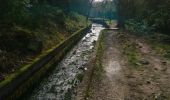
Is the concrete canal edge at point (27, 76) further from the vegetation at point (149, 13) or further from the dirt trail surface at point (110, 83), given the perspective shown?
the vegetation at point (149, 13)

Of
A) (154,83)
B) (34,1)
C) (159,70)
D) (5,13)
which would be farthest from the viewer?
(34,1)

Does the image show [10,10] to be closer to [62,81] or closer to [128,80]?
[62,81]

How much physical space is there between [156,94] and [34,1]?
1688 cm

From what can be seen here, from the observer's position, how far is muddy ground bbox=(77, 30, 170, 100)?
11786 mm

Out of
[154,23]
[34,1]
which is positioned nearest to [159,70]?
[34,1]

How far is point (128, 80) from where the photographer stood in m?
14.1

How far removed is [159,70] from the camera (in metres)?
16.4

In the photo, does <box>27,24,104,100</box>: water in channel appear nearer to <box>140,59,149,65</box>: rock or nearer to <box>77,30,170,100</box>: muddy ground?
<box>77,30,170,100</box>: muddy ground

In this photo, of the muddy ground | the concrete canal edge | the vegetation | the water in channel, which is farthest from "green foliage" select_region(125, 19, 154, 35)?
the concrete canal edge

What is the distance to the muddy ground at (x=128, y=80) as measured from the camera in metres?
11.8

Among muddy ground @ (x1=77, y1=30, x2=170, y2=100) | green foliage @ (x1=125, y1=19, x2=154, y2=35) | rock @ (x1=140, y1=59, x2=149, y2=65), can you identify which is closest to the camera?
muddy ground @ (x1=77, y1=30, x2=170, y2=100)

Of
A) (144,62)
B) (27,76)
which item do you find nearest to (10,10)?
(27,76)

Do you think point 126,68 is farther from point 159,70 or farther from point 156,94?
point 156,94

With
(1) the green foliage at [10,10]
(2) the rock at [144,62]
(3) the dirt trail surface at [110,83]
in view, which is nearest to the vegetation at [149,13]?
(2) the rock at [144,62]
